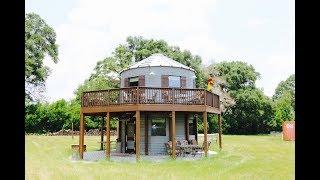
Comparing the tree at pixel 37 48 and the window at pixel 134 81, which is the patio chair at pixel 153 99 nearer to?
the window at pixel 134 81

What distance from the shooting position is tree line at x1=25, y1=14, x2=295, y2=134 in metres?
38.9

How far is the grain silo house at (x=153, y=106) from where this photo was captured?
62.6ft

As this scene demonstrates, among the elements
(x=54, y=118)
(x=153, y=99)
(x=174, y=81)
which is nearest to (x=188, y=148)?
(x=153, y=99)

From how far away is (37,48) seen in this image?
3872cm

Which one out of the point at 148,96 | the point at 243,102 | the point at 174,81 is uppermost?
the point at 174,81

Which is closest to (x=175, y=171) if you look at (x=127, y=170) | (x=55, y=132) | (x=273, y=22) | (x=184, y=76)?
(x=127, y=170)

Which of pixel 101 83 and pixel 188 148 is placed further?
pixel 101 83

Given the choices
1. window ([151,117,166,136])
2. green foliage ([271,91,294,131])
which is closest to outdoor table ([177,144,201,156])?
window ([151,117,166,136])

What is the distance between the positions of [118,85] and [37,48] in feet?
30.5

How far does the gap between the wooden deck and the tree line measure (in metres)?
18.6

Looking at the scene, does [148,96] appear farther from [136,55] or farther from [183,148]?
[136,55]

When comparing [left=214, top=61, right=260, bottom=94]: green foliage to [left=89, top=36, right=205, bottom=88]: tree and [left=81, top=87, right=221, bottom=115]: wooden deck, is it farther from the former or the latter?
[left=81, top=87, right=221, bottom=115]: wooden deck
